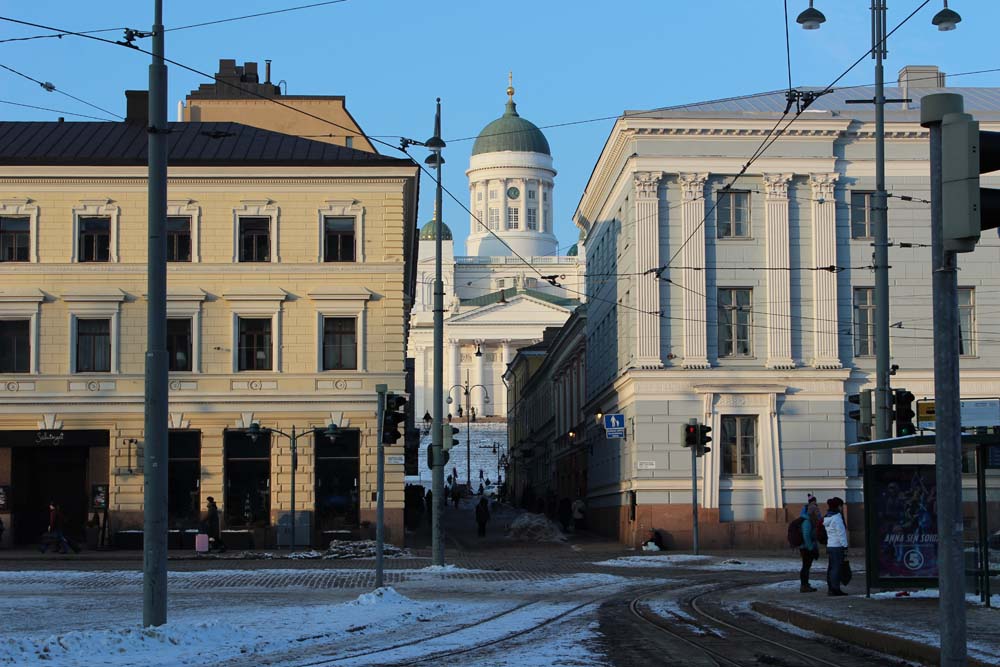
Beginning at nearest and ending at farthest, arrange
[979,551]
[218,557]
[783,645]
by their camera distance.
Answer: [783,645] < [979,551] < [218,557]

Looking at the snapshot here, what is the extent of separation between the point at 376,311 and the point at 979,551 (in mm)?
24749

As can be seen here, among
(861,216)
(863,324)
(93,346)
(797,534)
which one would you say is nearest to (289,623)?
(797,534)

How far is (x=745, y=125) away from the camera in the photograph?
41219 mm

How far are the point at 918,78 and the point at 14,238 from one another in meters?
28.4

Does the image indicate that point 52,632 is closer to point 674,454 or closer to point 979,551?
point 979,551

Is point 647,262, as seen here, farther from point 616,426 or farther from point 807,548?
point 807,548

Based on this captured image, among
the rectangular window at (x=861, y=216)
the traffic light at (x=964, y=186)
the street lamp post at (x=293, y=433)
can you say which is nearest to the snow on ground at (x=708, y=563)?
the street lamp post at (x=293, y=433)

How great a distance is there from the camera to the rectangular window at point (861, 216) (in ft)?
139

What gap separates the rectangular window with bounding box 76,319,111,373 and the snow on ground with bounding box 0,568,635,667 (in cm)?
1414

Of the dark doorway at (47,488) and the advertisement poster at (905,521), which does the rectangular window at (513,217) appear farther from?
the advertisement poster at (905,521)

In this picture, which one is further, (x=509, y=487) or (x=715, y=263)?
(x=509, y=487)

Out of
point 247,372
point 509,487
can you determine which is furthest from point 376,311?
point 509,487

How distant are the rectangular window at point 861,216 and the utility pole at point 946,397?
3658cm

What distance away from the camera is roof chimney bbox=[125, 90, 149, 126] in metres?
45.0
